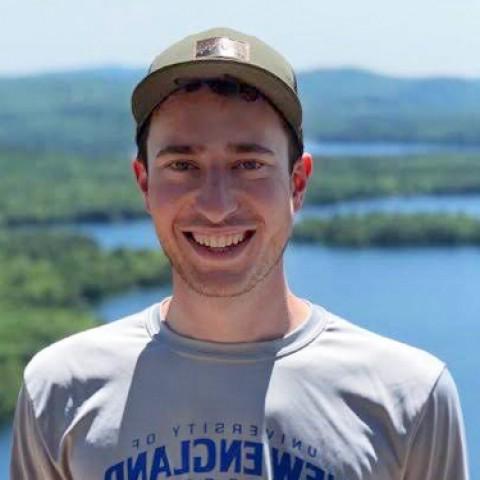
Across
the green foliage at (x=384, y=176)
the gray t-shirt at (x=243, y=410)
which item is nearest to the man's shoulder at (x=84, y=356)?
the gray t-shirt at (x=243, y=410)

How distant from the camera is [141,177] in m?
0.97

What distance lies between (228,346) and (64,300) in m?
9.34

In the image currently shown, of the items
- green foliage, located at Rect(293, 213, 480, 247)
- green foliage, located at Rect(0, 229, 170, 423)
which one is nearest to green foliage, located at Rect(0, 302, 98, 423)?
green foliage, located at Rect(0, 229, 170, 423)

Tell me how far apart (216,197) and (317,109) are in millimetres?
10238

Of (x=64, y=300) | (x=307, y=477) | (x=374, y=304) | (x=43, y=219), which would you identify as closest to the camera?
(x=307, y=477)

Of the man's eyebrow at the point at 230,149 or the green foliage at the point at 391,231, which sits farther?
the green foliage at the point at 391,231

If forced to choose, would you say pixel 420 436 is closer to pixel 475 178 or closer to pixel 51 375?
pixel 51 375

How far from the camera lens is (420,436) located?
0.91 meters

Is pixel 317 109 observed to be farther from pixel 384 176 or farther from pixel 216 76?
pixel 216 76

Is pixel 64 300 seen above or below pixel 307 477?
below

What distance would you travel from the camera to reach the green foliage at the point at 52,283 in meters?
9.03

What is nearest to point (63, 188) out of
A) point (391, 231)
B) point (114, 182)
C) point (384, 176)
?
point (114, 182)

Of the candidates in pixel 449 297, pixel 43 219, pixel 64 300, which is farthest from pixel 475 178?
pixel 43 219

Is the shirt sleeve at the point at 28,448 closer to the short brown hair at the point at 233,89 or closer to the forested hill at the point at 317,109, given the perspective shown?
the short brown hair at the point at 233,89
